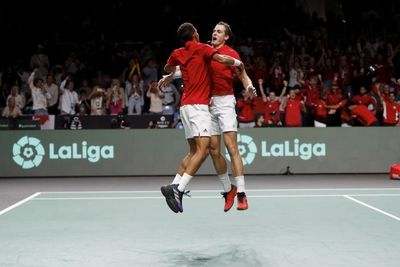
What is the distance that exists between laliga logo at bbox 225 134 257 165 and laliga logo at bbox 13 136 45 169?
4573mm

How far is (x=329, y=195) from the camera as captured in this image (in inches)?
467

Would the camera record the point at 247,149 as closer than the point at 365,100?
Yes

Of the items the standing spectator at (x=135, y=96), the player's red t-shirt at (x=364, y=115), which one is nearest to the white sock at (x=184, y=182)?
the player's red t-shirt at (x=364, y=115)

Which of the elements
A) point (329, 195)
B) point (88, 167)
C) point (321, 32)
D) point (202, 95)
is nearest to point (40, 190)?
point (88, 167)

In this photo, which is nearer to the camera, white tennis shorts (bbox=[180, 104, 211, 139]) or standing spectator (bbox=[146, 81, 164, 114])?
white tennis shorts (bbox=[180, 104, 211, 139])

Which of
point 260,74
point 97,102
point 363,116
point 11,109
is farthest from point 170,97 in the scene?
point 363,116

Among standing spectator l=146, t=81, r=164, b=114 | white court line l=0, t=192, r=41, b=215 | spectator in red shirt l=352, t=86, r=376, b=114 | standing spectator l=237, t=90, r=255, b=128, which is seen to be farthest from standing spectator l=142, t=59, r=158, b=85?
white court line l=0, t=192, r=41, b=215

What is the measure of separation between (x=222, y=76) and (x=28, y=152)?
974cm

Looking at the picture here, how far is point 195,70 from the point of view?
7449mm

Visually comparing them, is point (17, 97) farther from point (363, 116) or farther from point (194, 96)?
point (194, 96)

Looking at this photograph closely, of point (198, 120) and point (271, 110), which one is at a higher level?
point (198, 120)

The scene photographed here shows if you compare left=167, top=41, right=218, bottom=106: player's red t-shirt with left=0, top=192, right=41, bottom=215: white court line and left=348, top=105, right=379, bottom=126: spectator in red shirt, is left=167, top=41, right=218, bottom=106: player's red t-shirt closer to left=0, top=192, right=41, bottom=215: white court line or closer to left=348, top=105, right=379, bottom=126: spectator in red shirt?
left=0, top=192, right=41, bottom=215: white court line

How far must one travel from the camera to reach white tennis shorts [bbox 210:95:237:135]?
25.3 feet

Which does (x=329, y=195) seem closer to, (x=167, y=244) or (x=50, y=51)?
(x=167, y=244)
